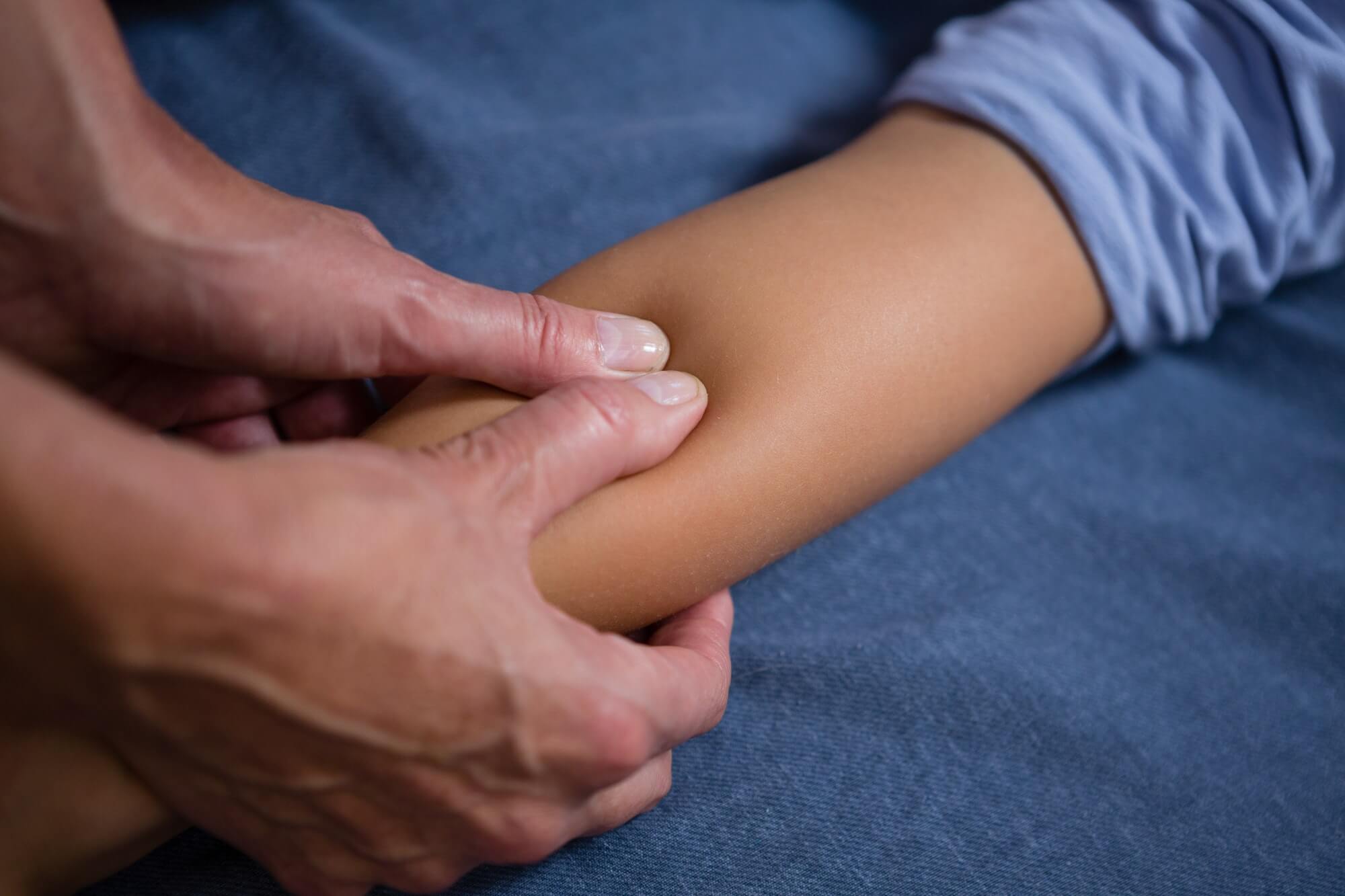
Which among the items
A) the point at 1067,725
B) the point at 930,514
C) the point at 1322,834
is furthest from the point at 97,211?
the point at 1322,834

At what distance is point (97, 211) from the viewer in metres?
0.68

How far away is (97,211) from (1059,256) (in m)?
0.88

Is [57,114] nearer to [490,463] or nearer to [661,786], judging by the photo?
[490,463]

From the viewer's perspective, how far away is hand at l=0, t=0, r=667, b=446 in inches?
26.4

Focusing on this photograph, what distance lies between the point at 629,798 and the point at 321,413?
481mm

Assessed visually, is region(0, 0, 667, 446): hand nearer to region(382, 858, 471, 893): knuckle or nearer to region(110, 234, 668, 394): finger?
region(110, 234, 668, 394): finger

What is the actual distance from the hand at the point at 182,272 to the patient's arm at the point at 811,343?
82 millimetres

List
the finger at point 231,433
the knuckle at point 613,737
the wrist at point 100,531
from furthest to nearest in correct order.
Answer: the finger at point 231,433 < the knuckle at point 613,737 < the wrist at point 100,531

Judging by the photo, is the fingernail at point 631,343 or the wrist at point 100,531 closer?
the wrist at point 100,531

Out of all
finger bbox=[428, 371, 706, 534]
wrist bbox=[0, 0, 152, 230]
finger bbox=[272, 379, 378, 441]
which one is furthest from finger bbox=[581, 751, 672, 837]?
wrist bbox=[0, 0, 152, 230]

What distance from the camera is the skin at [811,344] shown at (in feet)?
2.55

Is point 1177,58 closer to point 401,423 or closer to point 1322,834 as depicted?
point 1322,834

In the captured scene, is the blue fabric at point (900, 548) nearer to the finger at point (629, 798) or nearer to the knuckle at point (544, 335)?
the finger at point (629, 798)

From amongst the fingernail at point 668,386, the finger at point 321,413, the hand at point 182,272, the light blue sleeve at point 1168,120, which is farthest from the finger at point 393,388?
the light blue sleeve at point 1168,120
